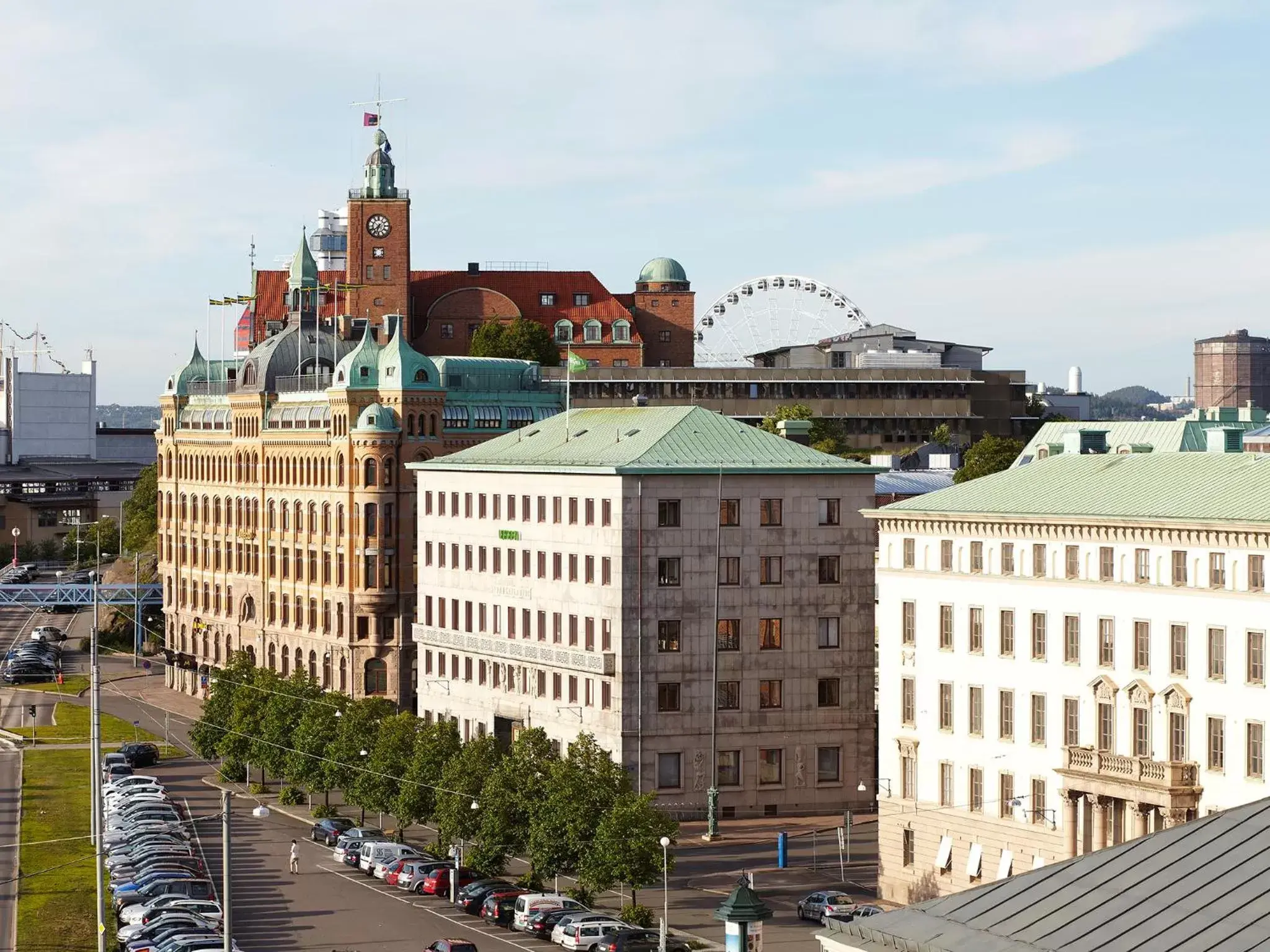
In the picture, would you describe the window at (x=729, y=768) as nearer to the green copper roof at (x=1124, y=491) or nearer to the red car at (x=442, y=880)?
the red car at (x=442, y=880)

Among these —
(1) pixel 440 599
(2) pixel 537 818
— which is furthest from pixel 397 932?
(1) pixel 440 599

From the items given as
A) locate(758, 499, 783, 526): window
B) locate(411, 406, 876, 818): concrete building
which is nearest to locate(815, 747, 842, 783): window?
locate(411, 406, 876, 818): concrete building

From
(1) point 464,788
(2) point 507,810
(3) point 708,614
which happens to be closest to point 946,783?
(2) point 507,810

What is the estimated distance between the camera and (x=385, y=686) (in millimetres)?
180000

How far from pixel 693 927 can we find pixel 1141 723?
72.9 feet

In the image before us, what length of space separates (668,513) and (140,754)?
4906cm

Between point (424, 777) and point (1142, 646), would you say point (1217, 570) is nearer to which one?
point (1142, 646)

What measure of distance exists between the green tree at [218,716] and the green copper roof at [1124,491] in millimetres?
60211

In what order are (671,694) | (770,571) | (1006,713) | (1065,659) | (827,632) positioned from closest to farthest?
(1065,659)
(1006,713)
(671,694)
(770,571)
(827,632)

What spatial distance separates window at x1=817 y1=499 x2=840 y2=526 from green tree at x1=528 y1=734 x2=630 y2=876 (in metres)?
27.7

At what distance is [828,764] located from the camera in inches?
5315

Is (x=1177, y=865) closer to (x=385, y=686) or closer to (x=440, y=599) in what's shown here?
(x=440, y=599)

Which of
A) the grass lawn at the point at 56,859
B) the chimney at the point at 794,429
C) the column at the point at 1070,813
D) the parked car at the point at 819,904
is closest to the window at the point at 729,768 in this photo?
the parked car at the point at 819,904

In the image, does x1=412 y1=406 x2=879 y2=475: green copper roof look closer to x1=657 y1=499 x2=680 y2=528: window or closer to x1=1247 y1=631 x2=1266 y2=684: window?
x1=657 y1=499 x2=680 y2=528: window
